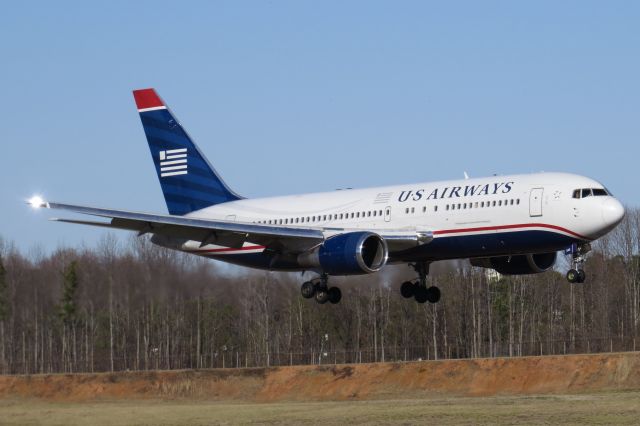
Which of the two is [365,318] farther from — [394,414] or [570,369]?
[394,414]

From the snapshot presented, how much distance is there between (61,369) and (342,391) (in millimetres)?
22332

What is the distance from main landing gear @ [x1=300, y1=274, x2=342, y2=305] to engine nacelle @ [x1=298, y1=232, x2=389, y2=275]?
148cm

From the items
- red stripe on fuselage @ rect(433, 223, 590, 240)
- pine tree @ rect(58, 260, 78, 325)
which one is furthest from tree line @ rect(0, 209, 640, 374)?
red stripe on fuselage @ rect(433, 223, 590, 240)

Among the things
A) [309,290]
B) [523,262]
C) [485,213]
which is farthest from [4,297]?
[485,213]

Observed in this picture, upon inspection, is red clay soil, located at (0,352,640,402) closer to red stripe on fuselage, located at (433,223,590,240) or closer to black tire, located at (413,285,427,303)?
black tire, located at (413,285,427,303)

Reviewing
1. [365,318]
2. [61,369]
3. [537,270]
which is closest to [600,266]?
[365,318]

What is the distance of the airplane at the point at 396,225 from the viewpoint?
47.2 metres

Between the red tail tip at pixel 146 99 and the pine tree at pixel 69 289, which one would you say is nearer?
the red tail tip at pixel 146 99

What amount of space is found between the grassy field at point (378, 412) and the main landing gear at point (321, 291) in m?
4.80

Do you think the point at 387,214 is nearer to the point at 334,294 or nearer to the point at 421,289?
the point at 334,294

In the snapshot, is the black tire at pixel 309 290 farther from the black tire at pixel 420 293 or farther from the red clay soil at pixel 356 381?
the red clay soil at pixel 356 381

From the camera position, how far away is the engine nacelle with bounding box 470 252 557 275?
172 ft

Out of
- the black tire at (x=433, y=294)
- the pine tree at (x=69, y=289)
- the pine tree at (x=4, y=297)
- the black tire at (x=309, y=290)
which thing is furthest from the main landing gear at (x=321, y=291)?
the pine tree at (x=4, y=297)

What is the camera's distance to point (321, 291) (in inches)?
2066
